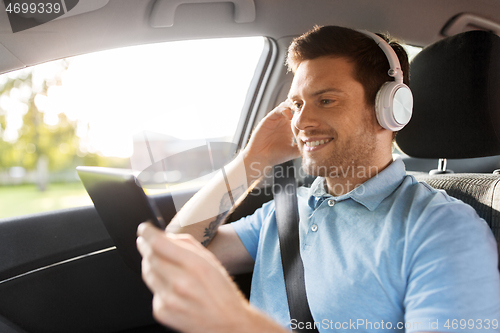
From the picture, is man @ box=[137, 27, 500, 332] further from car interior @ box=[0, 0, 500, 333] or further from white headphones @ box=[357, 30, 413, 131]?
car interior @ box=[0, 0, 500, 333]

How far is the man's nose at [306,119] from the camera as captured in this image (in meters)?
1.27

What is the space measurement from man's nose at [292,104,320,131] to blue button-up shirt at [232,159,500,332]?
27 cm

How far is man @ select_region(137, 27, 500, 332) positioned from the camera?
542 millimetres

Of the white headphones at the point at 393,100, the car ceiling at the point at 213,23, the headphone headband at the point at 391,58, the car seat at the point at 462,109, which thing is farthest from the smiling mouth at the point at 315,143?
the car ceiling at the point at 213,23

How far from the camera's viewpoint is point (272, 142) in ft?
5.18

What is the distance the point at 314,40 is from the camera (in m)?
1.29

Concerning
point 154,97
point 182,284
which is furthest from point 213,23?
point 182,284

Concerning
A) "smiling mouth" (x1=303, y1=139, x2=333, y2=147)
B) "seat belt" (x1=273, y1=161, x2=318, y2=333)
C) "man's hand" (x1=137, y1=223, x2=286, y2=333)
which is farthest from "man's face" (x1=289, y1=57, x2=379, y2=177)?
"man's hand" (x1=137, y1=223, x2=286, y2=333)

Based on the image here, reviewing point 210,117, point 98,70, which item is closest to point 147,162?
point 98,70

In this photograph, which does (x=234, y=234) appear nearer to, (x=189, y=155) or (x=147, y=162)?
(x=189, y=155)

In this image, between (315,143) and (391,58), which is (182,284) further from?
(391,58)

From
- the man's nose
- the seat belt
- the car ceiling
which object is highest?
the car ceiling

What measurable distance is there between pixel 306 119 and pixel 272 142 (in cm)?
32

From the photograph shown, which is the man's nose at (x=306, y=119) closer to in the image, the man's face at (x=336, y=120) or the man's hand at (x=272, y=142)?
the man's face at (x=336, y=120)
